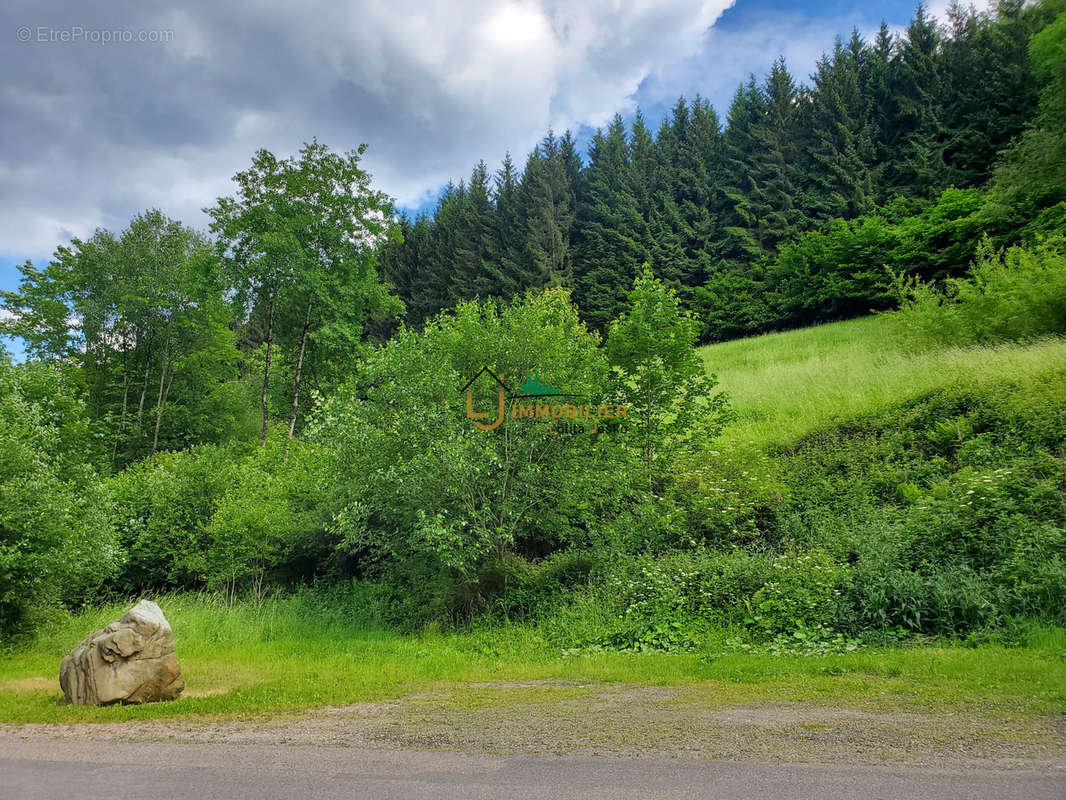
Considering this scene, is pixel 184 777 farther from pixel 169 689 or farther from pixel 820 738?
pixel 820 738

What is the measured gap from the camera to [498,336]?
1326cm

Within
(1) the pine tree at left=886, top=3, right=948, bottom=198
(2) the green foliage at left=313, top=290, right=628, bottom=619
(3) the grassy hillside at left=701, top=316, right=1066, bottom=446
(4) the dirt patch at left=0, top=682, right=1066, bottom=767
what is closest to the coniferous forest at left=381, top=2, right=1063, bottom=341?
(1) the pine tree at left=886, top=3, right=948, bottom=198

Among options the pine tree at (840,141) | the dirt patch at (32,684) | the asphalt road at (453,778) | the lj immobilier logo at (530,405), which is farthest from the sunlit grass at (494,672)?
the pine tree at (840,141)

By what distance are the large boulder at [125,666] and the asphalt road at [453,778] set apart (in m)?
1.83

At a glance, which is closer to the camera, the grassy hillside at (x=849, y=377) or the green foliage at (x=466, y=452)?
the green foliage at (x=466, y=452)

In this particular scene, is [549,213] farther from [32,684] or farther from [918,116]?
[32,684]

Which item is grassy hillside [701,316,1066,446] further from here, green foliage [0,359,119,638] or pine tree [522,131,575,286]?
pine tree [522,131,575,286]

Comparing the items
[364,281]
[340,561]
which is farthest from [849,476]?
[364,281]

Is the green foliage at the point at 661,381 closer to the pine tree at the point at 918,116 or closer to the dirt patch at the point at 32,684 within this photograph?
the dirt patch at the point at 32,684

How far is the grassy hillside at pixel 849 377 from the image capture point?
14219 millimetres

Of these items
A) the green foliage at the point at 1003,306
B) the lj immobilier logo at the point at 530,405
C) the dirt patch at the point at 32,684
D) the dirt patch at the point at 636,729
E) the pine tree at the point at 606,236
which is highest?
the pine tree at the point at 606,236

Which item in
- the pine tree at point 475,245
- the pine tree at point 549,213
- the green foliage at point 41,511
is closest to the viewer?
the green foliage at point 41,511

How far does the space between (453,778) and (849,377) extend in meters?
17.8

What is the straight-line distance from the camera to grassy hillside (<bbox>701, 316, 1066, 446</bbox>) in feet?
46.6
